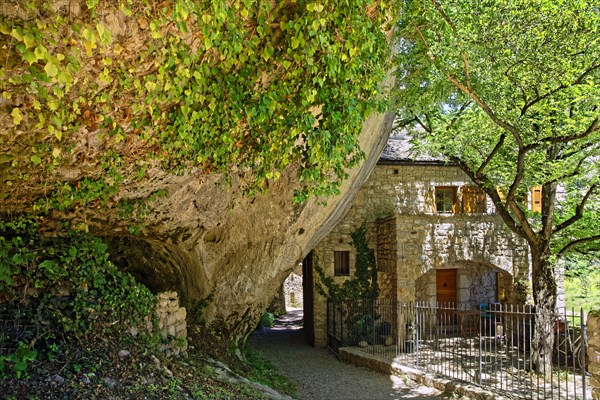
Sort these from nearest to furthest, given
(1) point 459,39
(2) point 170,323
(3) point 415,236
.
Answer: (2) point 170,323, (1) point 459,39, (3) point 415,236

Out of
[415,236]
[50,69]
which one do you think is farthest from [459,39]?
[415,236]

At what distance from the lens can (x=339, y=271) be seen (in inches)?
600

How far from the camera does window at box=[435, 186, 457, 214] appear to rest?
50.0 feet

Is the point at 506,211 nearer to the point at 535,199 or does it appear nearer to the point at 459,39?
the point at 535,199

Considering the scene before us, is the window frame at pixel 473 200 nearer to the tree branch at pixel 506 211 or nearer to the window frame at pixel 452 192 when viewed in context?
the window frame at pixel 452 192

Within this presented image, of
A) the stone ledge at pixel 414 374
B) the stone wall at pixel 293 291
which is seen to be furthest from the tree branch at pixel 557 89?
the stone wall at pixel 293 291

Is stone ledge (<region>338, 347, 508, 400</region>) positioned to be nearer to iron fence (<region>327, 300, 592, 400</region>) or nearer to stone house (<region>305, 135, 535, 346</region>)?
iron fence (<region>327, 300, 592, 400</region>)

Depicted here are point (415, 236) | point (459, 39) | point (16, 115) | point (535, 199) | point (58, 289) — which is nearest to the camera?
point (16, 115)

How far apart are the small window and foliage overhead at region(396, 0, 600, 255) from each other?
5057mm

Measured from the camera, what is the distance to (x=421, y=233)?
14.4m

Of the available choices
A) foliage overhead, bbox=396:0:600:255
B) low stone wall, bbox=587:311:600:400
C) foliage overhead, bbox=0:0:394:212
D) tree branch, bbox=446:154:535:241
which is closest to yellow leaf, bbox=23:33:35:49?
foliage overhead, bbox=0:0:394:212

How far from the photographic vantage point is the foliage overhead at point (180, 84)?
9.75ft

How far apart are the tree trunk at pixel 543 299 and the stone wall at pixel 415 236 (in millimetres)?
3806

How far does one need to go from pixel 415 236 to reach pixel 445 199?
189 centimetres
